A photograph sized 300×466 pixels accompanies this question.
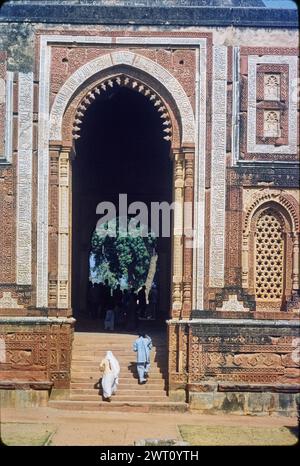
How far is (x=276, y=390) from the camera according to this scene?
12.5 metres

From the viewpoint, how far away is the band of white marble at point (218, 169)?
12773 mm

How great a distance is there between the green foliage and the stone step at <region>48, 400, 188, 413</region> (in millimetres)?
25001

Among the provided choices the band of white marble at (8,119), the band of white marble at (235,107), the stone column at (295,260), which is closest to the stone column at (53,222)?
the band of white marble at (8,119)

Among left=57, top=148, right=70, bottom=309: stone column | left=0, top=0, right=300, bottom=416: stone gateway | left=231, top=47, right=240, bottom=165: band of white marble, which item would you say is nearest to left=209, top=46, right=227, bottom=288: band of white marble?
left=0, top=0, right=300, bottom=416: stone gateway

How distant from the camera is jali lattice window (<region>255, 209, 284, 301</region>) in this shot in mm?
12992

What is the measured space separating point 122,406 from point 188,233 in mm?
3363

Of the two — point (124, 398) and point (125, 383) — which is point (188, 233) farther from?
point (124, 398)

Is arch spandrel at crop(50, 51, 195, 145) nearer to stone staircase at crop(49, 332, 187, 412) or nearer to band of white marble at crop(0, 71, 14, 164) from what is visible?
band of white marble at crop(0, 71, 14, 164)

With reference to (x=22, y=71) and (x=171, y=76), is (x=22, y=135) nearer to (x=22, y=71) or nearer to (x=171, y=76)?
(x=22, y=71)

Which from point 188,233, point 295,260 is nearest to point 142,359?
point 188,233

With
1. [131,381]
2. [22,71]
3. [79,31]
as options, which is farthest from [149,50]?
[131,381]

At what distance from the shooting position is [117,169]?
2006cm

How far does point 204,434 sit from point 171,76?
21.2 ft

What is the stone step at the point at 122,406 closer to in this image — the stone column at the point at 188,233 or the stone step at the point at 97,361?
the stone step at the point at 97,361
